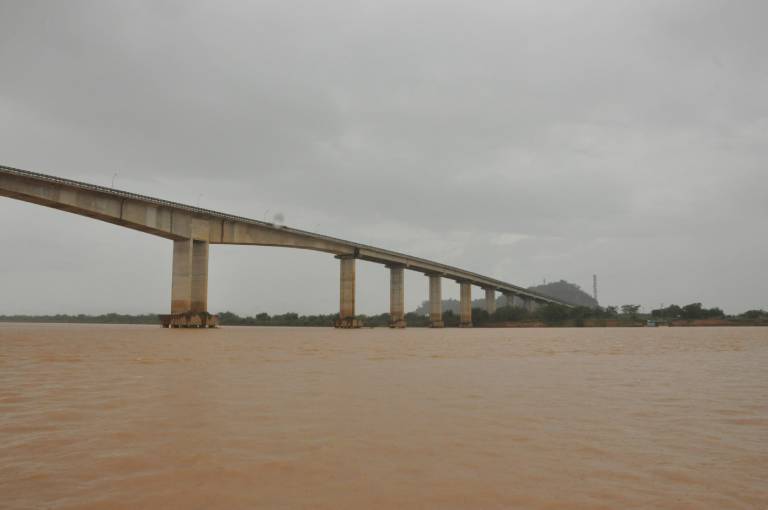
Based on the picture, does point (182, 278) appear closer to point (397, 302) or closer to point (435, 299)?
point (397, 302)

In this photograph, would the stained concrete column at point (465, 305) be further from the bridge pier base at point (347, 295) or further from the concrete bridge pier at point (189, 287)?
the concrete bridge pier at point (189, 287)

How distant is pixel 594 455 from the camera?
13.9ft

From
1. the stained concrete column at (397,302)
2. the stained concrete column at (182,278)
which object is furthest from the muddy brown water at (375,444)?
the stained concrete column at (397,302)

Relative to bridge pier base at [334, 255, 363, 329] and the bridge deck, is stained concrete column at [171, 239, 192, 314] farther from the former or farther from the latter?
bridge pier base at [334, 255, 363, 329]

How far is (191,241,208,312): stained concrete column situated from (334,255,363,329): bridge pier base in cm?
2240

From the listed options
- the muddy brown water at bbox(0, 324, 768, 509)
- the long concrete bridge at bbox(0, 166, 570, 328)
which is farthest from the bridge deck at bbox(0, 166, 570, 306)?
the muddy brown water at bbox(0, 324, 768, 509)

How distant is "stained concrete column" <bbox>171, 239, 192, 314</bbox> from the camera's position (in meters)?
44.7

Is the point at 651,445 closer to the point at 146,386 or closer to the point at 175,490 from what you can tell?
the point at 175,490

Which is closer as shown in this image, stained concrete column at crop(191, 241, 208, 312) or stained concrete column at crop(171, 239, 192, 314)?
stained concrete column at crop(171, 239, 192, 314)

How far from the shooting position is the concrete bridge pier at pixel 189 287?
147 feet

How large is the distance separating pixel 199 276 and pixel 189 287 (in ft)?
9.06

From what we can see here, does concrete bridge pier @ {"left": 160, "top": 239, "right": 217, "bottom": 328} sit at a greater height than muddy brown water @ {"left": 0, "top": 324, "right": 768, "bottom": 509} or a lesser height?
greater

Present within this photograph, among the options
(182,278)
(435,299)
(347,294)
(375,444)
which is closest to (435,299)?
(435,299)

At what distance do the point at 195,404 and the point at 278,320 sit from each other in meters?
105
